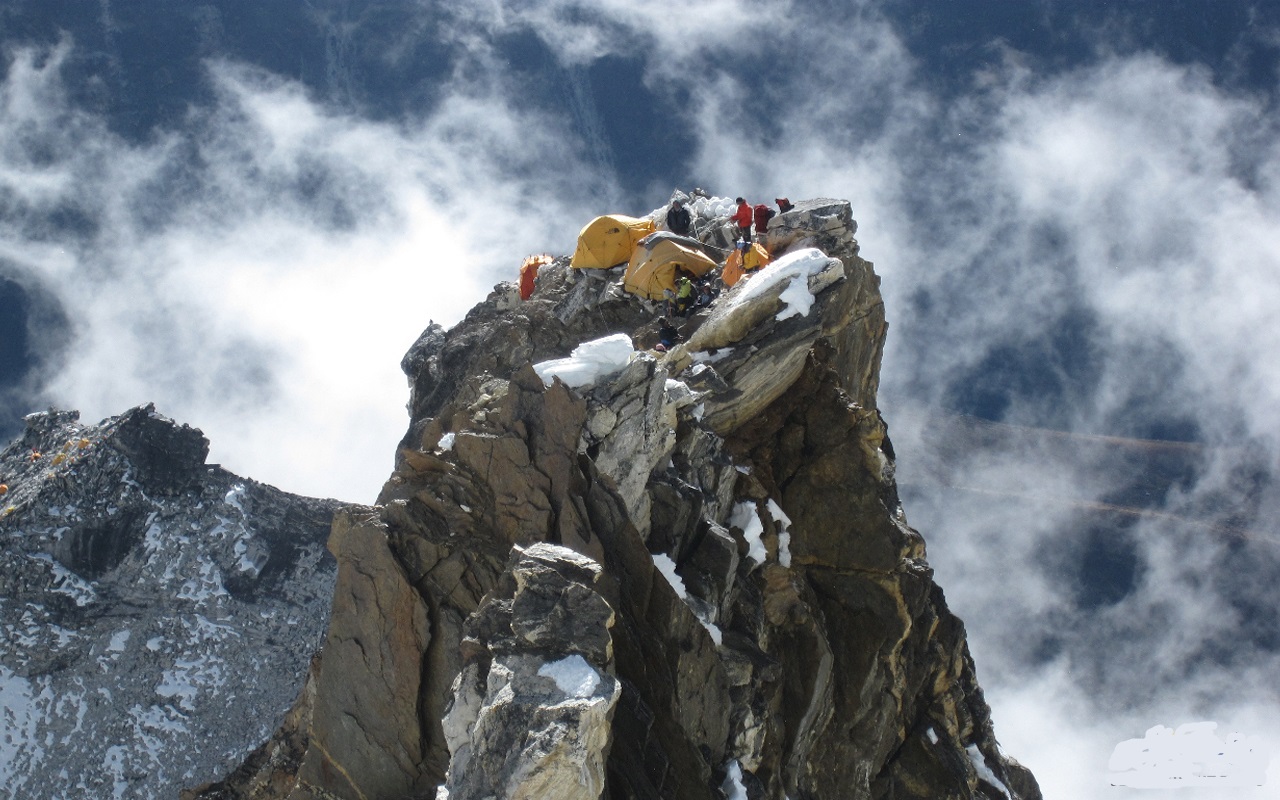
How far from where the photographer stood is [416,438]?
4803 centimetres

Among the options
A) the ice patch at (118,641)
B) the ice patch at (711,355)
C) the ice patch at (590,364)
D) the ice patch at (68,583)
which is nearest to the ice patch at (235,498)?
the ice patch at (68,583)

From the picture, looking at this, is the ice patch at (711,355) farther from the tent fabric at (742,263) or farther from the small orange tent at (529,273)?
the small orange tent at (529,273)

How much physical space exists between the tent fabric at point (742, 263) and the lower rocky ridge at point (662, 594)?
1938 millimetres

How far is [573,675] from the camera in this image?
787 inches

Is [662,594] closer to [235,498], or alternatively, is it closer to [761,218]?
[761,218]

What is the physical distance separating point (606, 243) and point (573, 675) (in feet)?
97.3

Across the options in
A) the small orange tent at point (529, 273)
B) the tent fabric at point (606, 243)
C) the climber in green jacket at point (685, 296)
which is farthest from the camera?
the small orange tent at point (529, 273)

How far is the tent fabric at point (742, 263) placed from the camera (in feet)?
135

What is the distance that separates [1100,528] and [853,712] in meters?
85.9

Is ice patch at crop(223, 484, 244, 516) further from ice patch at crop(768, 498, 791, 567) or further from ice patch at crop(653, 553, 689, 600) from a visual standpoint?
ice patch at crop(653, 553, 689, 600)

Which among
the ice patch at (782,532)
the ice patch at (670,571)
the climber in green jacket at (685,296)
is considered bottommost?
the ice patch at (670,571)

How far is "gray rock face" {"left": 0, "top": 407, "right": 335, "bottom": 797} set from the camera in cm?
9719

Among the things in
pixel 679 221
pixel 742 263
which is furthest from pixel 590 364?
pixel 679 221

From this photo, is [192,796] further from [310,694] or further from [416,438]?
[416,438]
